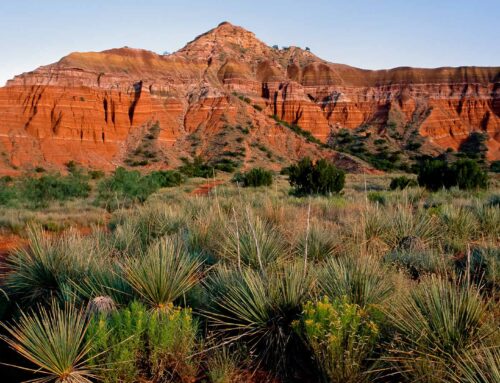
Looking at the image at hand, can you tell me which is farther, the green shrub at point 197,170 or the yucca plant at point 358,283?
the green shrub at point 197,170

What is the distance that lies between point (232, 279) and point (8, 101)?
2397 inches

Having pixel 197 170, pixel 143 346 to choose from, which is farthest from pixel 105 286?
pixel 197 170

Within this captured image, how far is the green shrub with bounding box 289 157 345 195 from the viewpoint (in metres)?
20.3

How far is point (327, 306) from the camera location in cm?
375

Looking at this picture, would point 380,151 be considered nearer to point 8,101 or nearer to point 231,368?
point 8,101

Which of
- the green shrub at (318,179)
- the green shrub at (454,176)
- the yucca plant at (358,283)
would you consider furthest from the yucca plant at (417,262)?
the green shrub at (454,176)

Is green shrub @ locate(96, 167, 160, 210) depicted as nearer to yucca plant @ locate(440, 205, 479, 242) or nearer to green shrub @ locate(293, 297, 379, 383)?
yucca plant @ locate(440, 205, 479, 242)

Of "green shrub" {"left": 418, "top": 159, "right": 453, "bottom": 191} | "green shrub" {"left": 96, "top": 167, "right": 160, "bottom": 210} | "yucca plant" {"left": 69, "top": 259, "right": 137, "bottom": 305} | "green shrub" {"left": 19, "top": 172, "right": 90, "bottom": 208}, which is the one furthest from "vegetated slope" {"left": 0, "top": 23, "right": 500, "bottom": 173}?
"yucca plant" {"left": 69, "top": 259, "right": 137, "bottom": 305}

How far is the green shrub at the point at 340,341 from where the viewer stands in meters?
3.54

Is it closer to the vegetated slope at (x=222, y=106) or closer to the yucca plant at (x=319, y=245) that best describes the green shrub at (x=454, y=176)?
the yucca plant at (x=319, y=245)

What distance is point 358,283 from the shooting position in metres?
4.59

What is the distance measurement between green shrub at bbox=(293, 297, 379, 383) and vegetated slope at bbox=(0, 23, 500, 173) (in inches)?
2029

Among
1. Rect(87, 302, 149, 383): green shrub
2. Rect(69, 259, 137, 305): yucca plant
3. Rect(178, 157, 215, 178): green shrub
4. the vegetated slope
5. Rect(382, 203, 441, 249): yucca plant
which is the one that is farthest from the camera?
the vegetated slope

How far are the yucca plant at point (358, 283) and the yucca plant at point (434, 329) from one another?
0.44 metres
